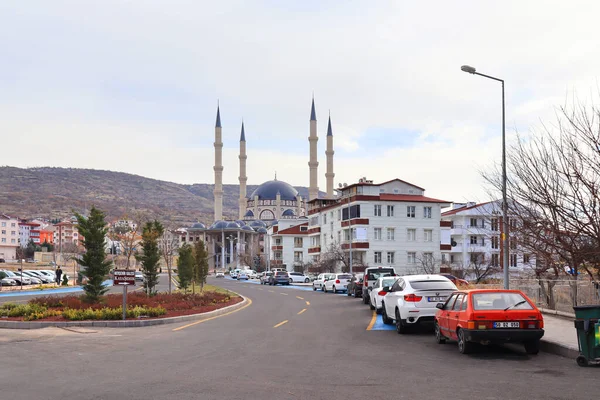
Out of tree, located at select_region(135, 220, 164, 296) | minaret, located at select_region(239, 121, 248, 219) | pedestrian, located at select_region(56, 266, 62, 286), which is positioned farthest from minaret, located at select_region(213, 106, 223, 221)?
tree, located at select_region(135, 220, 164, 296)

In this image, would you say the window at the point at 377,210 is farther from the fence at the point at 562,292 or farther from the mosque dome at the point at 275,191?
the mosque dome at the point at 275,191

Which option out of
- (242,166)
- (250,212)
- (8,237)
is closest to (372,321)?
(242,166)

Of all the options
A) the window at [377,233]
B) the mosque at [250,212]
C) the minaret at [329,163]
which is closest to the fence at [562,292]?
the window at [377,233]

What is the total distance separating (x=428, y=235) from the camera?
229 feet

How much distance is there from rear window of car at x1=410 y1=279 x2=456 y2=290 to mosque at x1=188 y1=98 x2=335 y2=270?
93.9 m

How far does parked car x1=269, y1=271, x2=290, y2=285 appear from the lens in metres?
63.7

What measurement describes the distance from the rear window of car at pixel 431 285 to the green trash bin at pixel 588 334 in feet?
19.9

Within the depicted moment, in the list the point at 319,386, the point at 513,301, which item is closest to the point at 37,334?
the point at 319,386

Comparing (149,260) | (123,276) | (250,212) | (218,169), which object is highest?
(218,169)

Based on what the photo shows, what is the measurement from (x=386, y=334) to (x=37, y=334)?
934cm

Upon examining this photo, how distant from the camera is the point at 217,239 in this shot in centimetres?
14725

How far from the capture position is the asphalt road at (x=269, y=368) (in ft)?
29.2

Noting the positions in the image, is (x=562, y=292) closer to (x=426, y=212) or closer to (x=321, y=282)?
(x=321, y=282)

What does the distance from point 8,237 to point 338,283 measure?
111014mm
